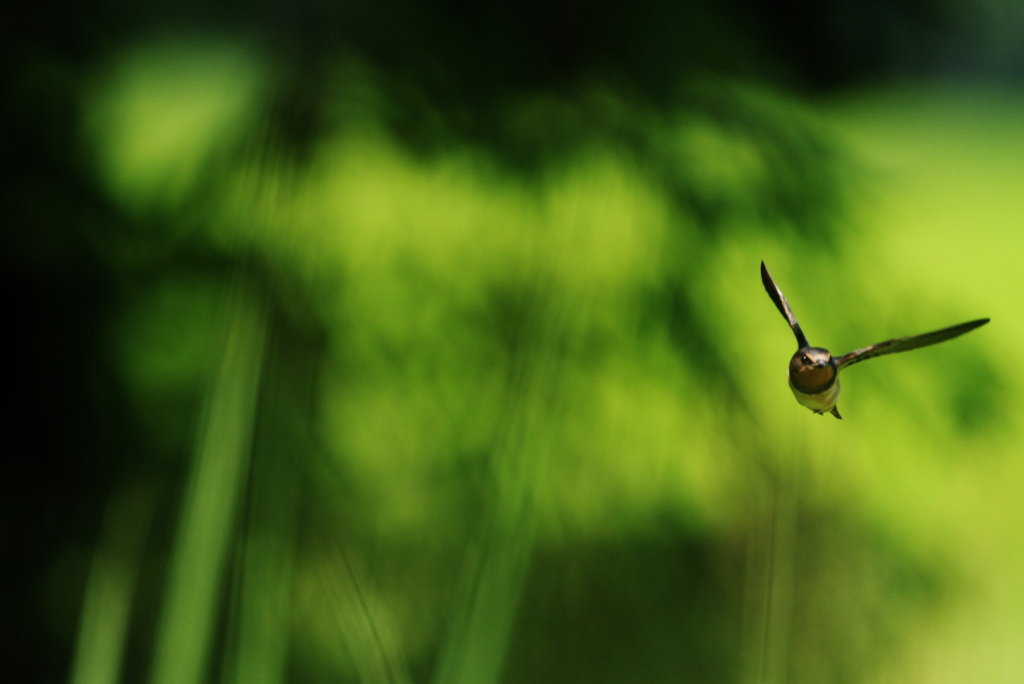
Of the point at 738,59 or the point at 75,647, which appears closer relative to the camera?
the point at 75,647

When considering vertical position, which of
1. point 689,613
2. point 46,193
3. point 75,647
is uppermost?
point 46,193

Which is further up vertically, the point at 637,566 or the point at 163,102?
the point at 163,102

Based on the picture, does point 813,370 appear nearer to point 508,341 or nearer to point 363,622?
point 508,341

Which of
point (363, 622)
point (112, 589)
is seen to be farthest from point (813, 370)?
point (112, 589)

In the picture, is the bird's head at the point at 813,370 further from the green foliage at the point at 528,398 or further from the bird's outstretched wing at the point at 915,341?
the green foliage at the point at 528,398

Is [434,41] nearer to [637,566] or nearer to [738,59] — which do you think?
[738,59]

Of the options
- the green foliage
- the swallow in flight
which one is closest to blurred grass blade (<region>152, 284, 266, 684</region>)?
the green foliage

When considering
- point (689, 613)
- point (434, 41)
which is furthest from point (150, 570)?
point (434, 41)
